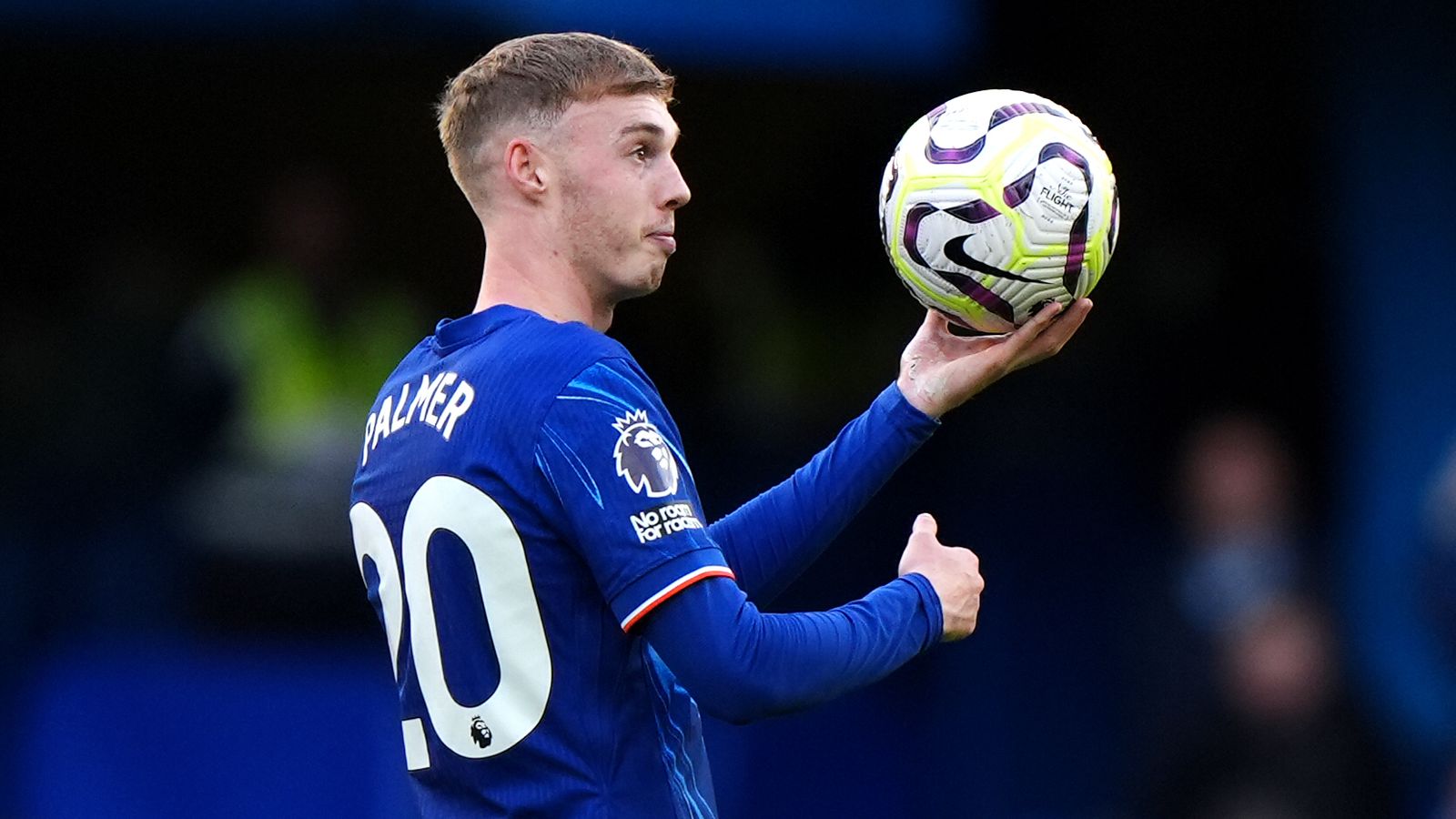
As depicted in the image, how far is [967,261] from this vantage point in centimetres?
374

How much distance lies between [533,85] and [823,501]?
36.3 inches

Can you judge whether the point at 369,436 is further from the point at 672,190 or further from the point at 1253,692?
the point at 1253,692

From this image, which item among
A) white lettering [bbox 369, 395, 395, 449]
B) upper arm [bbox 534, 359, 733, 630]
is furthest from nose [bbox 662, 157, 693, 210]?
white lettering [bbox 369, 395, 395, 449]

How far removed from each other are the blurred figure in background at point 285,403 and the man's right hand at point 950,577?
4.90 m

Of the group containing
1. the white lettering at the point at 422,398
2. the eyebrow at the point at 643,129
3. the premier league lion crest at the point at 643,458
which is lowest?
the premier league lion crest at the point at 643,458

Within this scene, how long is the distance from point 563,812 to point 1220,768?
495cm

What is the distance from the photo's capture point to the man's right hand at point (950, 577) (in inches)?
133

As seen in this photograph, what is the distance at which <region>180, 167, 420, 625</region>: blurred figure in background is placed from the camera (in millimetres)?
8031

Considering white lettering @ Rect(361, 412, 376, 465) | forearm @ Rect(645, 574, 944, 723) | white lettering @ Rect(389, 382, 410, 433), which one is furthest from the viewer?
white lettering @ Rect(361, 412, 376, 465)

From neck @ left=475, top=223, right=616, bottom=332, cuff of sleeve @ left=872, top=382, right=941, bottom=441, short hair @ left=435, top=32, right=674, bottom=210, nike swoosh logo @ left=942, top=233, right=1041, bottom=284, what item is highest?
short hair @ left=435, top=32, right=674, bottom=210

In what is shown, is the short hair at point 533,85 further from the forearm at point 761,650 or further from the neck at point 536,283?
the forearm at point 761,650

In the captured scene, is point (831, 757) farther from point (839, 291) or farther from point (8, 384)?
point (8, 384)

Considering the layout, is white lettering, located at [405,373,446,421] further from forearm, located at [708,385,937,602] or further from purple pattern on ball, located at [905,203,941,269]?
purple pattern on ball, located at [905,203,941,269]

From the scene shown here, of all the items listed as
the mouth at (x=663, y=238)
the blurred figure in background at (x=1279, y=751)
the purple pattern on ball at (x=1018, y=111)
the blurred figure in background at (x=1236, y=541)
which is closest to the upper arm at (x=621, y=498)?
the mouth at (x=663, y=238)
